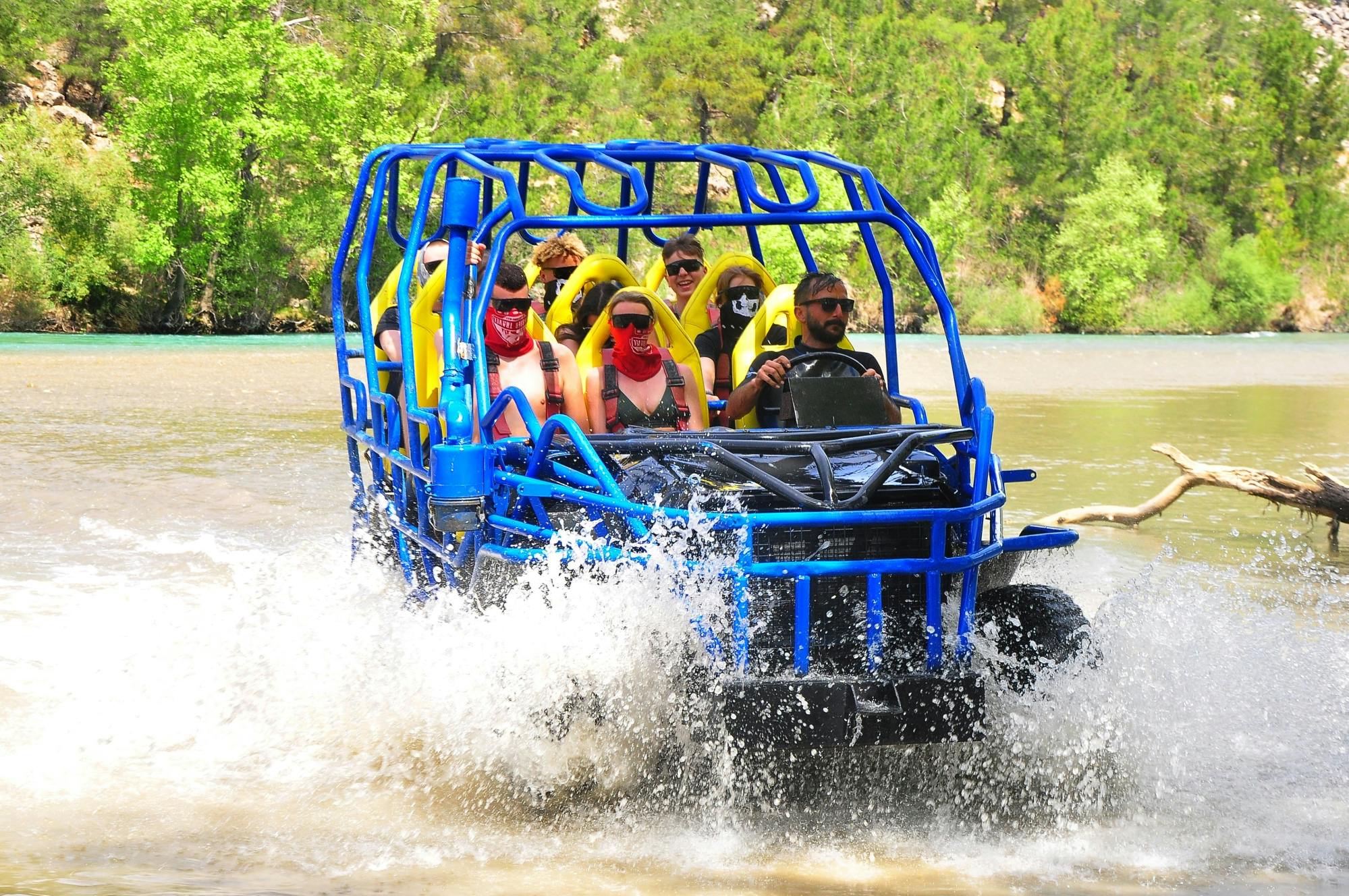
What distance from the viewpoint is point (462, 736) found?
5.59 metres

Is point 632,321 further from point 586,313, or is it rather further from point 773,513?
point 773,513

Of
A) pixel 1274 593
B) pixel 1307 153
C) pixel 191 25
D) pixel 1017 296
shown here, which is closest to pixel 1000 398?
pixel 1274 593

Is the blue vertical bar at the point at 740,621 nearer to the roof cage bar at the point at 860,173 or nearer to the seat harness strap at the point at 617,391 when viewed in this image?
the seat harness strap at the point at 617,391

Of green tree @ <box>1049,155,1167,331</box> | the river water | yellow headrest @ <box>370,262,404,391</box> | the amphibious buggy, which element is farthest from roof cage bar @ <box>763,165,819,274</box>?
green tree @ <box>1049,155,1167,331</box>

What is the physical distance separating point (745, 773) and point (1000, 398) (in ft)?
67.9

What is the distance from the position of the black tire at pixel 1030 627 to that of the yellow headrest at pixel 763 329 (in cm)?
267

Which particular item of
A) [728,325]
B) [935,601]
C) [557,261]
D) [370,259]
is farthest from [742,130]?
[935,601]

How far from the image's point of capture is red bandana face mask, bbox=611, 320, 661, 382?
718 cm

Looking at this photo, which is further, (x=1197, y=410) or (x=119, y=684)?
(x=1197, y=410)

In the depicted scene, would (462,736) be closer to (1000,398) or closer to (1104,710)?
(1104,710)

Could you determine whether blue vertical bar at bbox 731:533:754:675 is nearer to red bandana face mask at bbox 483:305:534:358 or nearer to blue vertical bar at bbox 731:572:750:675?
blue vertical bar at bbox 731:572:750:675

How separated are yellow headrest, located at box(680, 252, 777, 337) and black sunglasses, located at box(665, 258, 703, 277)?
109 mm

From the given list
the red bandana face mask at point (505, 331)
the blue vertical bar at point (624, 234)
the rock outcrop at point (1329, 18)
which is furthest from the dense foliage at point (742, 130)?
the red bandana face mask at point (505, 331)

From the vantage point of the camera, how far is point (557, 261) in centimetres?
958
